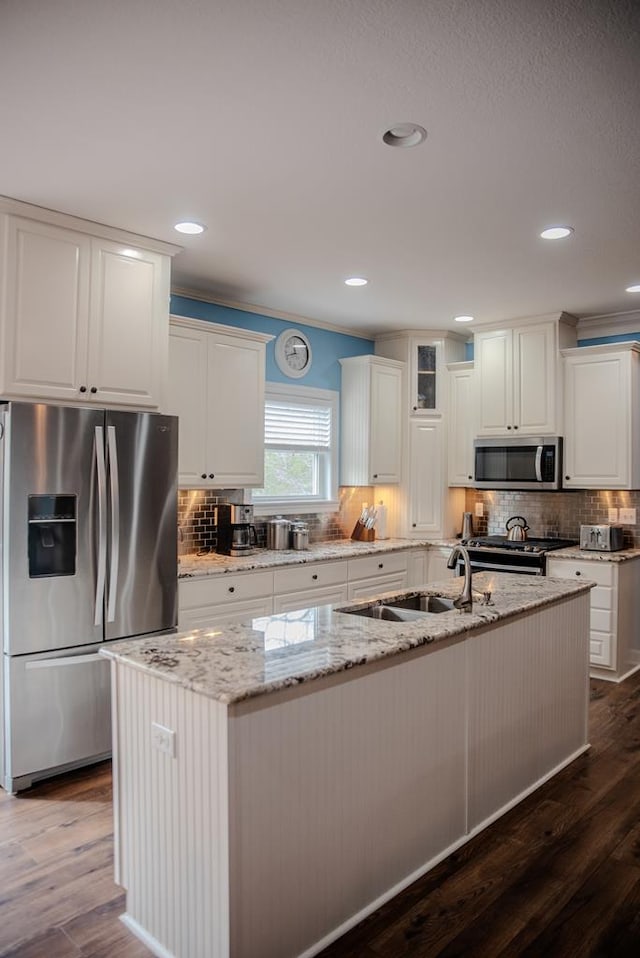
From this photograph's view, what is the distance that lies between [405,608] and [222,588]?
135cm

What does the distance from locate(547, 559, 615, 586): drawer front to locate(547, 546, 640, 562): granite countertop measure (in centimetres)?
4

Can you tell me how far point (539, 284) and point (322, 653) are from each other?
3242 millimetres

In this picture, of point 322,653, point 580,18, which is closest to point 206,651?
point 322,653

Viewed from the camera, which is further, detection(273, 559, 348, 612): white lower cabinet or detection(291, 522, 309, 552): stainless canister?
detection(291, 522, 309, 552): stainless canister

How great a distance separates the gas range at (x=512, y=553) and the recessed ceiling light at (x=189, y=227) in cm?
297

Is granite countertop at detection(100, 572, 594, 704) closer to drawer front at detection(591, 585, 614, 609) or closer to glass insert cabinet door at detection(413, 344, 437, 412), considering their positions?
drawer front at detection(591, 585, 614, 609)

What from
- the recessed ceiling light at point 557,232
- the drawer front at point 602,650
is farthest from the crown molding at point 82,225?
the drawer front at point 602,650

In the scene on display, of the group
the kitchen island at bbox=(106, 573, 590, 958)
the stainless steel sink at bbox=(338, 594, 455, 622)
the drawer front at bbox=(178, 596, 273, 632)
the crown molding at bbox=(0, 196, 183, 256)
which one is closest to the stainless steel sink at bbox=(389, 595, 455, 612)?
the stainless steel sink at bbox=(338, 594, 455, 622)

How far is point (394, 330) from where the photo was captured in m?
5.87

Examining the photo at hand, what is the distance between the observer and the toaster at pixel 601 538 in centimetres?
499

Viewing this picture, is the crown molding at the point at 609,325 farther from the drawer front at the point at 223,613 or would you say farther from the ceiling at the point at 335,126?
the drawer front at the point at 223,613

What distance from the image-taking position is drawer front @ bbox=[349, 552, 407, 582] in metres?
4.96

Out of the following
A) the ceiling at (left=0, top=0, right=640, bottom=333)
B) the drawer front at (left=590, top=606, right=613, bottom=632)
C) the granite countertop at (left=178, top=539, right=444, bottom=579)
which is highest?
the ceiling at (left=0, top=0, right=640, bottom=333)

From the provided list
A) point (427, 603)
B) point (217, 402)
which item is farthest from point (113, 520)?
point (427, 603)
